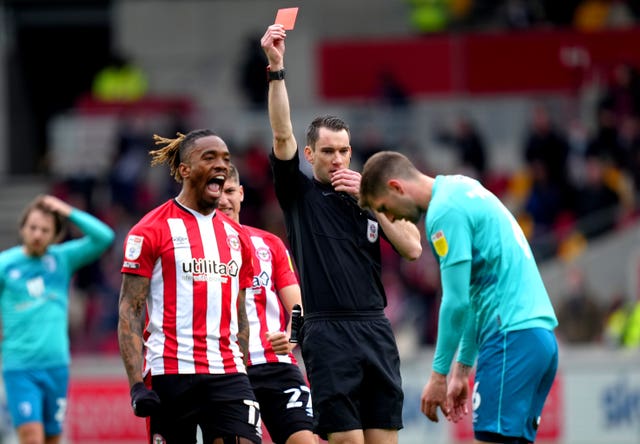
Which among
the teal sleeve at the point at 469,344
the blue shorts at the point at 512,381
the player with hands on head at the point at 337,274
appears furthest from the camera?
the player with hands on head at the point at 337,274

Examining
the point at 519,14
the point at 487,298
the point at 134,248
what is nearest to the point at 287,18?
the point at 134,248

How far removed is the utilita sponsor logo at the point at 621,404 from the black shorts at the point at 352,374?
7.58 meters

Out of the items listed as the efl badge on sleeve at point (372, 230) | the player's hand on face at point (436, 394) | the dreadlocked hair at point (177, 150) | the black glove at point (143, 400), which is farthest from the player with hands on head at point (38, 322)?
the player's hand on face at point (436, 394)

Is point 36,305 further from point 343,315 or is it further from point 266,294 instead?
point 343,315

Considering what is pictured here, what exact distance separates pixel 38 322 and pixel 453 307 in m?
5.32

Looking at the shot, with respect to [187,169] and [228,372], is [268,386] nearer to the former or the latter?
[228,372]

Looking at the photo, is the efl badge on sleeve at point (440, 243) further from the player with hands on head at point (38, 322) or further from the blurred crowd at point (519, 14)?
the blurred crowd at point (519, 14)

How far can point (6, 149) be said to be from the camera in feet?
95.5

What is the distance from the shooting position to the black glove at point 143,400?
7.06 meters

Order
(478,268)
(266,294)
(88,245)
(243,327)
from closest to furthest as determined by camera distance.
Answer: (478,268)
(243,327)
(266,294)
(88,245)

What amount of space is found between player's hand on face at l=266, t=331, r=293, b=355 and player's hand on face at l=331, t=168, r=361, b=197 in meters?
1.02

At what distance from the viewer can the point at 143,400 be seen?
23.1ft

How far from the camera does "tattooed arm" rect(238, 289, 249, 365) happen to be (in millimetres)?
7910

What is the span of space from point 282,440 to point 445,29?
18.3m
